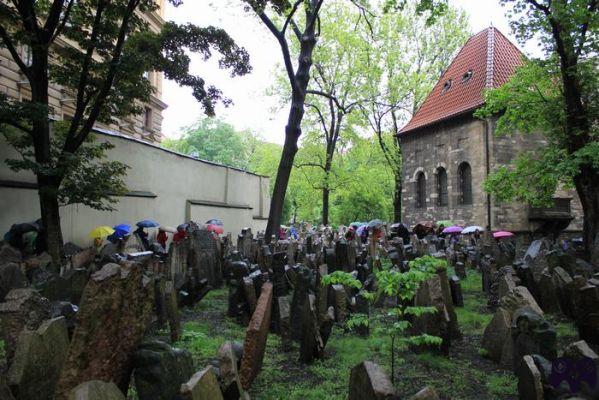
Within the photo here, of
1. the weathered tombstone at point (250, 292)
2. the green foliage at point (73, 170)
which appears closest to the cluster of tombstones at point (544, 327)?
the weathered tombstone at point (250, 292)

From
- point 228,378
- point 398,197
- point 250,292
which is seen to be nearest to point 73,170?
point 250,292

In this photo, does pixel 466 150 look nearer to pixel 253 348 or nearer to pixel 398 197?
pixel 398 197

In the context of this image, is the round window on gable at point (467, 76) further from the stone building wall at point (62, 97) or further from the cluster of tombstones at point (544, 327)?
the cluster of tombstones at point (544, 327)

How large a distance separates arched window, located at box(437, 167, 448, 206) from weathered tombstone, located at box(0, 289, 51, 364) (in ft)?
86.2

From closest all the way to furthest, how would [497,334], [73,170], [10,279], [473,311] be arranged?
[497,334] → [10,279] → [473,311] → [73,170]

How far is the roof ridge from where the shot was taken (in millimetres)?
24534

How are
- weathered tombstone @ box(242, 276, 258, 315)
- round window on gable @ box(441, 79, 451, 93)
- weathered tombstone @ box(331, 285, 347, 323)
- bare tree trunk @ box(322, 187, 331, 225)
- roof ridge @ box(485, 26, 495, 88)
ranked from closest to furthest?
weathered tombstone @ box(331, 285, 347, 323), weathered tombstone @ box(242, 276, 258, 315), roof ridge @ box(485, 26, 495, 88), round window on gable @ box(441, 79, 451, 93), bare tree trunk @ box(322, 187, 331, 225)

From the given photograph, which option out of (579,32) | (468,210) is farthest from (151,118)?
(579,32)

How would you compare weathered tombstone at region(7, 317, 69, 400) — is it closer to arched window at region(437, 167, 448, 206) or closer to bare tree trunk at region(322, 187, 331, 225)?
bare tree trunk at region(322, 187, 331, 225)

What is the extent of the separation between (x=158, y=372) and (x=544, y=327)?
2885mm

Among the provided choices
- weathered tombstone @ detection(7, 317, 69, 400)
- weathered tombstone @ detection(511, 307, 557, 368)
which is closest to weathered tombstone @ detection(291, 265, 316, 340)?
weathered tombstone @ detection(511, 307, 557, 368)

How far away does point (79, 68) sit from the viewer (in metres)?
10.6

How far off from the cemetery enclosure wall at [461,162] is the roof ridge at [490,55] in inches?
78.9

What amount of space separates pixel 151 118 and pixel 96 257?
84.3ft
